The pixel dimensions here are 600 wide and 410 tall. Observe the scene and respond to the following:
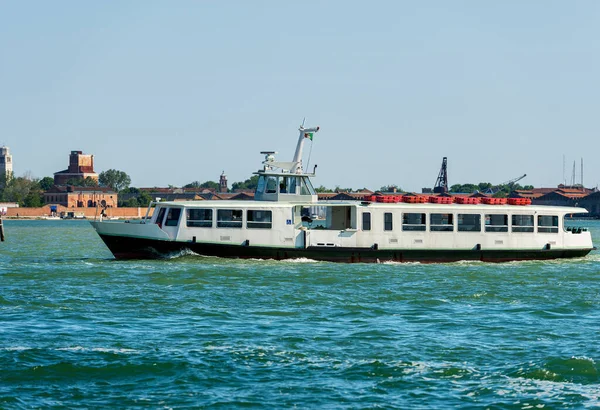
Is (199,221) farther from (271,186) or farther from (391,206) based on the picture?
(391,206)

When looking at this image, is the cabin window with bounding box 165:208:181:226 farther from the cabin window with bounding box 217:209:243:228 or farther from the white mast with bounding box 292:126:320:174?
the white mast with bounding box 292:126:320:174

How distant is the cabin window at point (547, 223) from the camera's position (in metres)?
44.7

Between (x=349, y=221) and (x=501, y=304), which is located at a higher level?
(x=349, y=221)

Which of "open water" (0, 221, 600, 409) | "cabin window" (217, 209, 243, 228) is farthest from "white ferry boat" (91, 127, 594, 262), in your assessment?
"open water" (0, 221, 600, 409)

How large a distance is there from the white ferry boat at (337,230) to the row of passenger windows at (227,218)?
0.04 m

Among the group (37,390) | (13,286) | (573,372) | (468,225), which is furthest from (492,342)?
(468,225)

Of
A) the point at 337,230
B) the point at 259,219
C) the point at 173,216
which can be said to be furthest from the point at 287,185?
the point at 173,216

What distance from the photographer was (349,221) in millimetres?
43969

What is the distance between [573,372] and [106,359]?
395 inches

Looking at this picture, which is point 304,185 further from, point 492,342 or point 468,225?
point 492,342

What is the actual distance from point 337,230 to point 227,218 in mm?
4943

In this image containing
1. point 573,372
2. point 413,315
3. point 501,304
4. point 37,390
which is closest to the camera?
point 37,390

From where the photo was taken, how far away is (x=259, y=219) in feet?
138

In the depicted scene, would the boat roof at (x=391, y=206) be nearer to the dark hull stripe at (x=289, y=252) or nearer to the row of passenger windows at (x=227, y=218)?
A: the row of passenger windows at (x=227, y=218)
